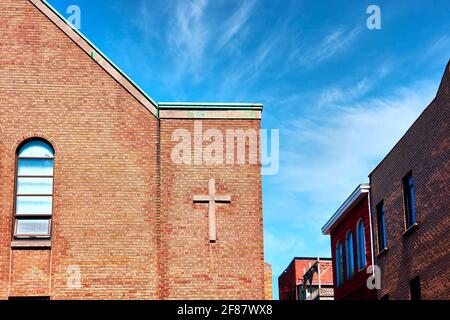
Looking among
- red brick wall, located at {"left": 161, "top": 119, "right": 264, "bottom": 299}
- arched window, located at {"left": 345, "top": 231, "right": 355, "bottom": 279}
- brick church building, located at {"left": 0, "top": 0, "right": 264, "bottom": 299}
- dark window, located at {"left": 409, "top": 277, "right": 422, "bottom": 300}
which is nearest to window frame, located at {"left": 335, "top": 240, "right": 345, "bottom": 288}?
arched window, located at {"left": 345, "top": 231, "right": 355, "bottom": 279}

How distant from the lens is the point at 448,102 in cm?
2080

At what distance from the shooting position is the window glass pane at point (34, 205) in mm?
18047

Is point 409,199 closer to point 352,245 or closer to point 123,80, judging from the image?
point 352,245

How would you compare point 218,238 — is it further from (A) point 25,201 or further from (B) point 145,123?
(A) point 25,201

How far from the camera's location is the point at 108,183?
712 inches

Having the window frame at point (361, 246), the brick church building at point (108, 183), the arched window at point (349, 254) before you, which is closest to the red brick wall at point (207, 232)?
the brick church building at point (108, 183)

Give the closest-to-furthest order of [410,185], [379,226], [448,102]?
[448,102] → [410,185] → [379,226]

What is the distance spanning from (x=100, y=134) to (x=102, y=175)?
1.00 m

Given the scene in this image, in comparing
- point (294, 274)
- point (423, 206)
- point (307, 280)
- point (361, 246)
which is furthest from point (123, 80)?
point (294, 274)

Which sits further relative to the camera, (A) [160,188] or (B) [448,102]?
(B) [448,102]

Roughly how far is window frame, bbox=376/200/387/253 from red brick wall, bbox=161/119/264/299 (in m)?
10.8

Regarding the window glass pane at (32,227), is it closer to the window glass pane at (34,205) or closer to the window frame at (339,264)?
the window glass pane at (34,205)

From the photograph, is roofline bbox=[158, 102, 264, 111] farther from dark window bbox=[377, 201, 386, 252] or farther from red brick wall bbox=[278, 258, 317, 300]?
red brick wall bbox=[278, 258, 317, 300]
